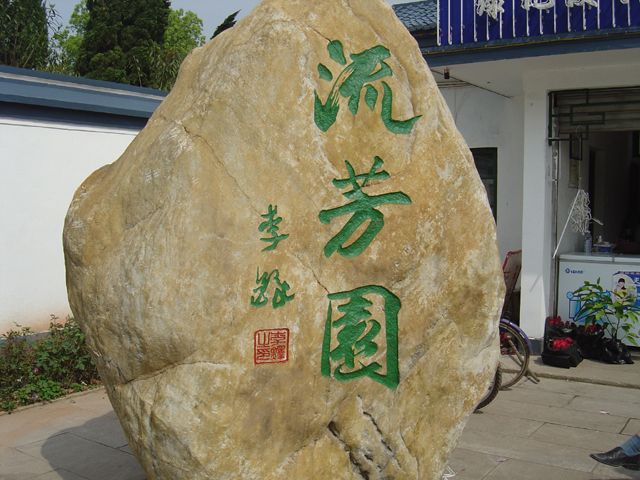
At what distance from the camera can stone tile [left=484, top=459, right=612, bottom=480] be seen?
4449 millimetres

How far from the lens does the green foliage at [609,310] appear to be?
7340 millimetres

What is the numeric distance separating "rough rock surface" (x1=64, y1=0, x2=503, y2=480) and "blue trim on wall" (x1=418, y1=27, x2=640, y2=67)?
3676 millimetres

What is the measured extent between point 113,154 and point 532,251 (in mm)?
5577

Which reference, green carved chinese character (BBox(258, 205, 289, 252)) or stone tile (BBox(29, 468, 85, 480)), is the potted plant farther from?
stone tile (BBox(29, 468, 85, 480))

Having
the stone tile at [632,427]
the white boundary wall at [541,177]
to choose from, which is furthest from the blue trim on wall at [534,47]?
the stone tile at [632,427]

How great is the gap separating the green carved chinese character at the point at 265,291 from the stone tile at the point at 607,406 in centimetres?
410

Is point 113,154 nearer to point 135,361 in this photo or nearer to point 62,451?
point 62,451

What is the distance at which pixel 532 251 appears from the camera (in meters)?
7.59

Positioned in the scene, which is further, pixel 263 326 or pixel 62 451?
pixel 62 451

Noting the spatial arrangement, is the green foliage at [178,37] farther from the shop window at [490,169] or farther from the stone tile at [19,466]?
the stone tile at [19,466]

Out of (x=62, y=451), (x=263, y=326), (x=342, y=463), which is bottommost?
(x=62, y=451)

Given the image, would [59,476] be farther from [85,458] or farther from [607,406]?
[607,406]

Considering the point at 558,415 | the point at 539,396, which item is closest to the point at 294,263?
the point at 558,415

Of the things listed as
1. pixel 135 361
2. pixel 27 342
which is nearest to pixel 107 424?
pixel 27 342
